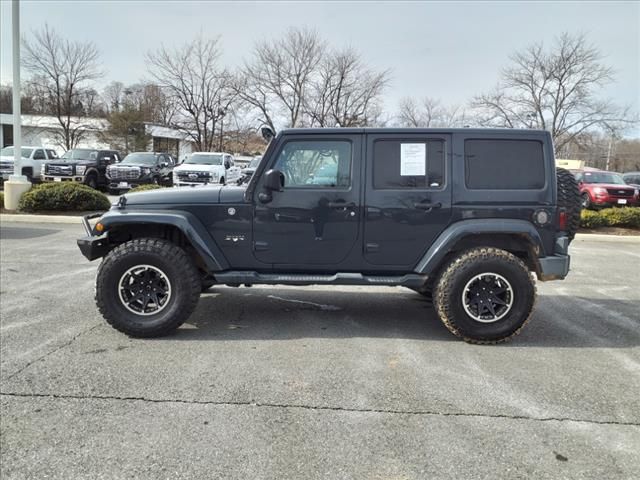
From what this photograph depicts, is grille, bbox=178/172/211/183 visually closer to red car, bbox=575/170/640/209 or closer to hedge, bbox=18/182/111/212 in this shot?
hedge, bbox=18/182/111/212

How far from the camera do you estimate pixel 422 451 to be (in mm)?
2568

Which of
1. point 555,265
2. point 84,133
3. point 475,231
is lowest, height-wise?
point 555,265

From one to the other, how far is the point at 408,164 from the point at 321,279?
1320 mm

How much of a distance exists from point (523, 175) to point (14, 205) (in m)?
13.1

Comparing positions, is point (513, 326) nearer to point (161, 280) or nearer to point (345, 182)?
point (345, 182)

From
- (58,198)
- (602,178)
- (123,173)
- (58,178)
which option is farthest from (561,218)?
(58,178)

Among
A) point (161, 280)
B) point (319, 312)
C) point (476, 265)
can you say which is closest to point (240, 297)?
point (319, 312)

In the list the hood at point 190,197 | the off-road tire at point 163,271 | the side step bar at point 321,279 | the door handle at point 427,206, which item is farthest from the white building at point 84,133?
the door handle at point 427,206

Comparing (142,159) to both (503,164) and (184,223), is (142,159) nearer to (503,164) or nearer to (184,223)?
(184,223)

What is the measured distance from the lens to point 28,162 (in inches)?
776

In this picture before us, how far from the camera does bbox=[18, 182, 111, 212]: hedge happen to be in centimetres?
1237

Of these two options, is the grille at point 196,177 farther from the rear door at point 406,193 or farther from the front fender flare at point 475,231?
the front fender flare at point 475,231

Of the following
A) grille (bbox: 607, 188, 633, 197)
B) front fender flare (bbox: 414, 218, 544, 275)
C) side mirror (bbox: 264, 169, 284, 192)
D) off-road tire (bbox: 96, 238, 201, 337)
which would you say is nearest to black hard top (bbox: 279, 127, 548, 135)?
side mirror (bbox: 264, 169, 284, 192)

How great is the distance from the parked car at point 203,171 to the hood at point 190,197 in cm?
1329
